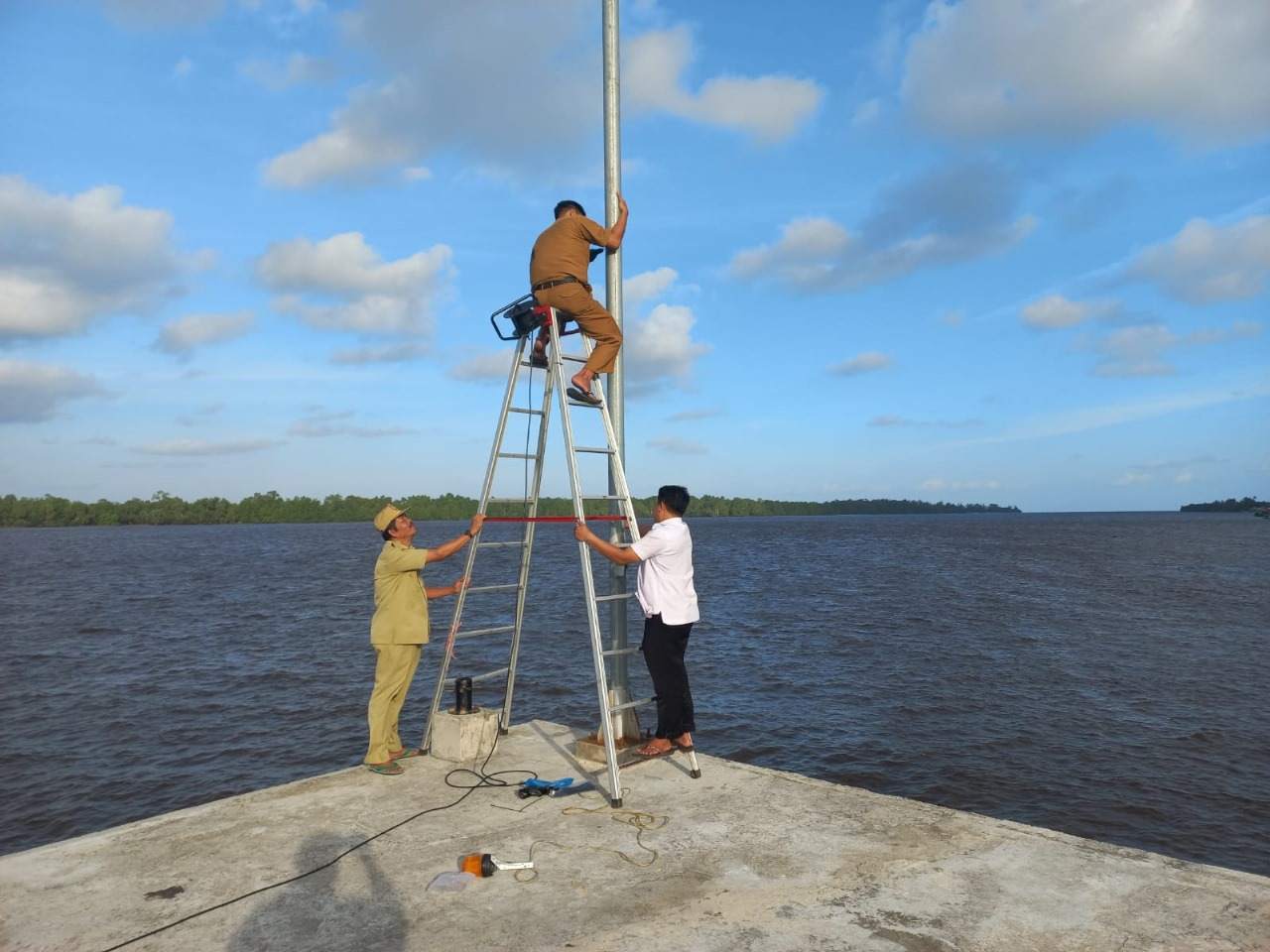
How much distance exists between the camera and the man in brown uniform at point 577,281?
7066 millimetres

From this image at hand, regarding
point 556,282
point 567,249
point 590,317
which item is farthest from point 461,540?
point 567,249

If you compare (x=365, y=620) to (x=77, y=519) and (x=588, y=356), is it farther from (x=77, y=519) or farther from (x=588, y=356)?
(x=77, y=519)

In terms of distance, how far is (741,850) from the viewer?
5.22 m

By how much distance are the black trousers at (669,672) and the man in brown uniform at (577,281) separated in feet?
7.03

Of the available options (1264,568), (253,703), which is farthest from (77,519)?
(1264,568)

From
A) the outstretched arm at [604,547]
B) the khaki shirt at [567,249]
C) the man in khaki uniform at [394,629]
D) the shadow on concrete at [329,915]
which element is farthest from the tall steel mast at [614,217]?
the shadow on concrete at [329,915]

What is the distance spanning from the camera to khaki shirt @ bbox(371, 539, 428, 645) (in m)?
7.13

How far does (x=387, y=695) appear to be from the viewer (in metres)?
7.17

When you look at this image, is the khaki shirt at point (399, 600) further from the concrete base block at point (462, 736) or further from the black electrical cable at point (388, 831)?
the black electrical cable at point (388, 831)

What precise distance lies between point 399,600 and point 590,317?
304 cm

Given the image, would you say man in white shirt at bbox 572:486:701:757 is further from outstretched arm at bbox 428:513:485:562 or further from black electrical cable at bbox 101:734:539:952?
black electrical cable at bbox 101:734:539:952

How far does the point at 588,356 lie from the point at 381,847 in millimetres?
4301

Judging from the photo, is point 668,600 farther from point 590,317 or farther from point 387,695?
point 387,695

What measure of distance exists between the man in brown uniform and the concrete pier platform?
3614 millimetres
